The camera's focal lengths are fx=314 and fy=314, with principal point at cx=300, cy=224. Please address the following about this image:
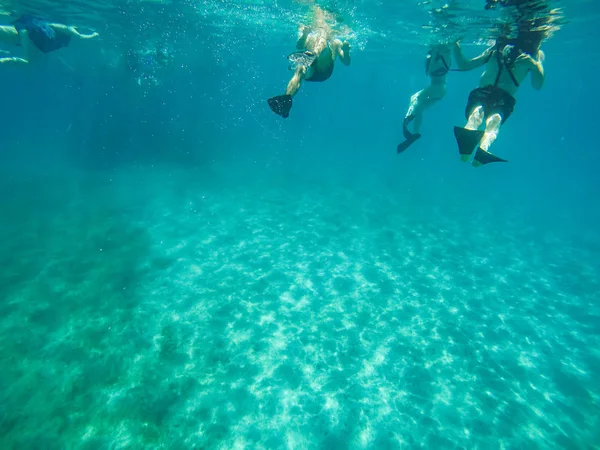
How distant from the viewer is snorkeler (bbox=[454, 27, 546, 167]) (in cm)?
571

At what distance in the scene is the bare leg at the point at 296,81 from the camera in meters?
5.54

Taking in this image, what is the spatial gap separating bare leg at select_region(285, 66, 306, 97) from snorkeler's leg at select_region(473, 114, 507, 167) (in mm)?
3361

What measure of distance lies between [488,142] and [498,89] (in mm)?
1475

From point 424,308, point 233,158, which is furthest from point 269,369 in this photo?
point 233,158

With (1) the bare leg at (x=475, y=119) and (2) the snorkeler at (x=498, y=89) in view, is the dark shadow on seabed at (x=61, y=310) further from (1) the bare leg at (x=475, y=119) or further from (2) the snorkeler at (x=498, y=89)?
(1) the bare leg at (x=475, y=119)

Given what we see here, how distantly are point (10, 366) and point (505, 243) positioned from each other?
24181mm

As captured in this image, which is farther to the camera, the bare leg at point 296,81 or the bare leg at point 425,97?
the bare leg at point 425,97

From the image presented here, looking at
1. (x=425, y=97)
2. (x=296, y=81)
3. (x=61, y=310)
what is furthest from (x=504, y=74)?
(x=61, y=310)

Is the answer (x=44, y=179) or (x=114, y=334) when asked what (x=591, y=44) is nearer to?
(x=114, y=334)

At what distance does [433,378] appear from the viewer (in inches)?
363

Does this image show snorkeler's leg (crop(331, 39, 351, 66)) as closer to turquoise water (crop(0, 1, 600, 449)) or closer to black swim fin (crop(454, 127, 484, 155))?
black swim fin (crop(454, 127, 484, 155))

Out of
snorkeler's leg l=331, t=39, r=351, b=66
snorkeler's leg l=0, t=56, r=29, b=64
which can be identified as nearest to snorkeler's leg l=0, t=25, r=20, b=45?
snorkeler's leg l=0, t=56, r=29, b=64

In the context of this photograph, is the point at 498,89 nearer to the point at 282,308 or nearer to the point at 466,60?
the point at 466,60

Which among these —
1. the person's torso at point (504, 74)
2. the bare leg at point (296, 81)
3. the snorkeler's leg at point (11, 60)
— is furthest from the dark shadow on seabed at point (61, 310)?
the person's torso at point (504, 74)
